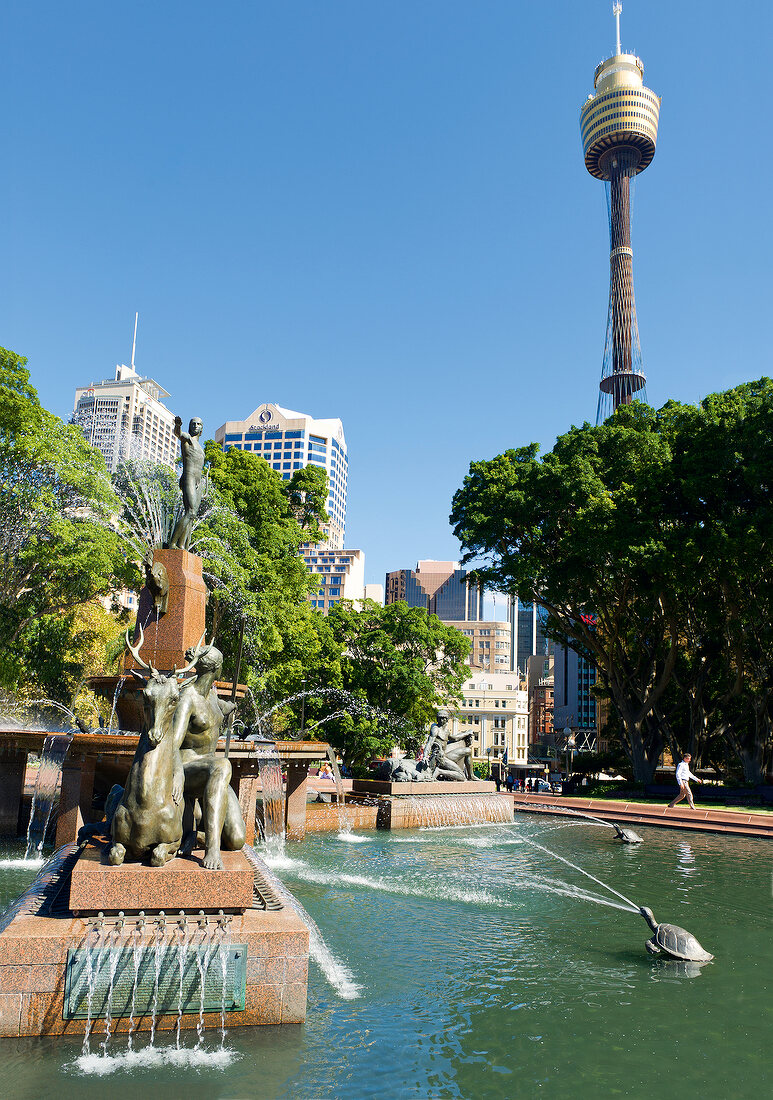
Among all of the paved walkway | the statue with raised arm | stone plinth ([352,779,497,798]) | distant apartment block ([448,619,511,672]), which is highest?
distant apartment block ([448,619,511,672])

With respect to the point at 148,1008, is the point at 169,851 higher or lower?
higher

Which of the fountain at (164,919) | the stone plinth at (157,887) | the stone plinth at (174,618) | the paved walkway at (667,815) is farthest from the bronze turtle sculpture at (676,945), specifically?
the paved walkway at (667,815)

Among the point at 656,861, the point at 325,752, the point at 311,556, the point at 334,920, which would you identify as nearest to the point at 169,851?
the point at 334,920

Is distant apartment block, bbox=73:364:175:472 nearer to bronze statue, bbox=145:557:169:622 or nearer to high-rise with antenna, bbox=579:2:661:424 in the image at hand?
high-rise with antenna, bbox=579:2:661:424

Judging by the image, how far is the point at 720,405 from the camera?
29.8 meters

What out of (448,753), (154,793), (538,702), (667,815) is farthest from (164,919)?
(538,702)

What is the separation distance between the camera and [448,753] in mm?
22562

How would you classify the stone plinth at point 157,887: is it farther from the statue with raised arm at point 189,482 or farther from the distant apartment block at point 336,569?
the distant apartment block at point 336,569

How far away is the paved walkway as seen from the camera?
2066 cm

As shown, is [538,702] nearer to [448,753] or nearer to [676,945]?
[448,753]

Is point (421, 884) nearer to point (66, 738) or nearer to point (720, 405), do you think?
point (66, 738)

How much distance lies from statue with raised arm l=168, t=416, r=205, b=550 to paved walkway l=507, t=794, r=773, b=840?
13425 millimetres

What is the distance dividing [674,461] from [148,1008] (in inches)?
1115

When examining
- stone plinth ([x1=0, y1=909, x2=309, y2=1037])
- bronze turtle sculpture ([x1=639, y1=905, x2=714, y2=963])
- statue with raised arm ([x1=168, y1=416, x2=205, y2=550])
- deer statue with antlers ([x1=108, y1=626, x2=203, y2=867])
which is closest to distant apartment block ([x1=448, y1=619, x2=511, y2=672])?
statue with raised arm ([x1=168, y1=416, x2=205, y2=550])
